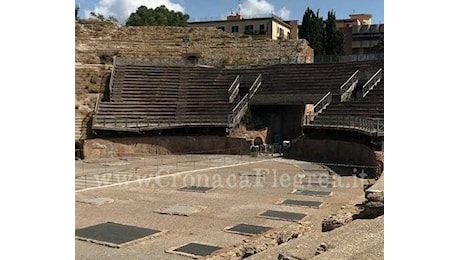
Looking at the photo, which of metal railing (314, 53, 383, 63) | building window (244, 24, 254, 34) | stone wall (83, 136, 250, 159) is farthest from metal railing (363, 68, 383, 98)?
building window (244, 24, 254, 34)

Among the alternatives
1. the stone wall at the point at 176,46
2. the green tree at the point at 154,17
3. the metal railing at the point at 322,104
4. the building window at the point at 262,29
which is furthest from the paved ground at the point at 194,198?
the building window at the point at 262,29

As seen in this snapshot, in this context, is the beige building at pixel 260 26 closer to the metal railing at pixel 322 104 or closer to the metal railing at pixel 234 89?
the metal railing at pixel 234 89

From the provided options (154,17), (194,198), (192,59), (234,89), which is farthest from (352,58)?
(154,17)

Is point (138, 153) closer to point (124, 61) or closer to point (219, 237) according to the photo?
point (124, 61)

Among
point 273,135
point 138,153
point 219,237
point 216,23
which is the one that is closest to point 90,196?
point 219,237

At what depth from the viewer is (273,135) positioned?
23078 mm

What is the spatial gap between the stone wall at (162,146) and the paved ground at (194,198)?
1.93 m

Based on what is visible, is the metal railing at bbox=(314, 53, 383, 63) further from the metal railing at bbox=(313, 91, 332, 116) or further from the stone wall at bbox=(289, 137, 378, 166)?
the stone wall at bbox=(289, 137, 378, 166)

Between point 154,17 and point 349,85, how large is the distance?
21.9m

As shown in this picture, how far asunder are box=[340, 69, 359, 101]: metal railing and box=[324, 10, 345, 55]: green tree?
15420mm

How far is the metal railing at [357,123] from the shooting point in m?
14.9

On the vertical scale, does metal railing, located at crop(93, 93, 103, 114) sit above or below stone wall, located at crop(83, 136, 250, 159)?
above

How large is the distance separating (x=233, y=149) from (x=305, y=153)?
311cm

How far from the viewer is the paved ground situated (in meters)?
7.54
